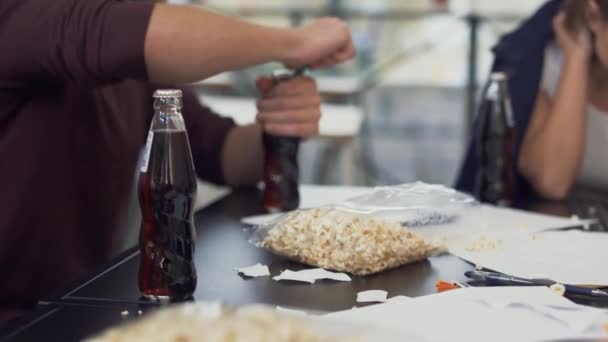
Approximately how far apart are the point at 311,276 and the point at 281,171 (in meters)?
0.43

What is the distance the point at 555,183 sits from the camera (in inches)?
63.0

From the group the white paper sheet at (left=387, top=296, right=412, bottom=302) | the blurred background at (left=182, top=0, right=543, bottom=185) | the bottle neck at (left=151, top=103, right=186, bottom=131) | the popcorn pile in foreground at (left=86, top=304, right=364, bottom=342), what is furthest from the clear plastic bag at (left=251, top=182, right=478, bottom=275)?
the blurred background at (left=182, top=0, right=543, bottom=185)

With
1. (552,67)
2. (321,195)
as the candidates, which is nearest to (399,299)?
(321,195)

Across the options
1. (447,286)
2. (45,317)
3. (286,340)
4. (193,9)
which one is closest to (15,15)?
(193,9)

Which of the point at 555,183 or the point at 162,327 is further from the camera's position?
the point at 555,183

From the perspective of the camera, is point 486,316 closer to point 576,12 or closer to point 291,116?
point 291,116

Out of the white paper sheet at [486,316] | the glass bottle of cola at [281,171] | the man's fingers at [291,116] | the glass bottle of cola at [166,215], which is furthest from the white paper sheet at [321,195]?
the white paper sheet at [486,316]

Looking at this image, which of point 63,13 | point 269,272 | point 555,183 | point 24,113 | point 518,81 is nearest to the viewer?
point 269,272

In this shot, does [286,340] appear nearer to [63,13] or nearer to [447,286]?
[447,286]

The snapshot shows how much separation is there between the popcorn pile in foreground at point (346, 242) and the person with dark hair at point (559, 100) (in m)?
0.65

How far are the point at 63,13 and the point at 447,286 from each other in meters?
0.62

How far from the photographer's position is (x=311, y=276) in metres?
0.99

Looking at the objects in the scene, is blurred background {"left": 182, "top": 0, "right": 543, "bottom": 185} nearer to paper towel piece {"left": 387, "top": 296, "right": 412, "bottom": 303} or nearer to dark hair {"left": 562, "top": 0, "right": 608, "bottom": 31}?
dark hair {"left": 562, "top": 0, "right": 608, "bottom": 31}

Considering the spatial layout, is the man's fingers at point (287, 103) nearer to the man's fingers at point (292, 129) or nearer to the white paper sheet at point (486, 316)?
the man's fingers at point (292, 129)
